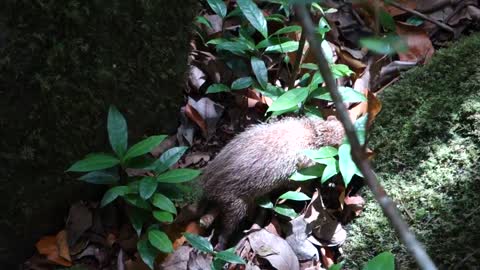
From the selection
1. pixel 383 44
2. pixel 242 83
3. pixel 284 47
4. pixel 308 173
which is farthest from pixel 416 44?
pixel 383 44

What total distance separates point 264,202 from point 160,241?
565 millimetres

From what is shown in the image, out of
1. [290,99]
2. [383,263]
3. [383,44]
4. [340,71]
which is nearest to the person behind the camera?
[383,44]

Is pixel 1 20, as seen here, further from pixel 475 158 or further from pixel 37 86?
pixel 475 158

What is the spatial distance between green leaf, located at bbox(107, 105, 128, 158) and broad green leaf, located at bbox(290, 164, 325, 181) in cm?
81

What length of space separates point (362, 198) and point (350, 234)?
0.70 ft

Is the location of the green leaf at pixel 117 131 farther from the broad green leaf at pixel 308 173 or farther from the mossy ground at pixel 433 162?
the mossy ground at pixel 433 162

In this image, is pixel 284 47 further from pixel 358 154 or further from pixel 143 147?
pixel 358 154

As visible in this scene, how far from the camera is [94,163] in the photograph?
248 centimetres

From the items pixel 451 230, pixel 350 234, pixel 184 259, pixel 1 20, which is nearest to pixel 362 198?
pixel 350 234

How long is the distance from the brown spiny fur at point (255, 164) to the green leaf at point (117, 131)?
16.6 inches

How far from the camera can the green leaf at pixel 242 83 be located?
10.1 ft

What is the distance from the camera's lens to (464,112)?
254cm

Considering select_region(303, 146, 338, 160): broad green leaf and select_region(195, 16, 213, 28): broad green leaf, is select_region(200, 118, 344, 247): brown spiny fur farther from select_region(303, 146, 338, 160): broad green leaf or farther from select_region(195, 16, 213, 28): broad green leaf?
select_region(195, 16, 213, 28): broad green leaf

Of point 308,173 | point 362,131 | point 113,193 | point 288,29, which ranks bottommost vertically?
point 308,173
